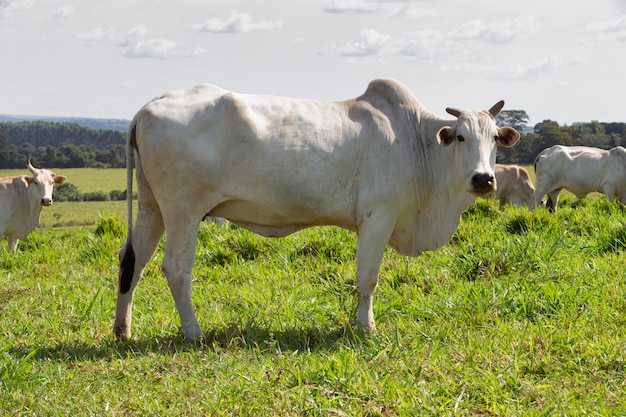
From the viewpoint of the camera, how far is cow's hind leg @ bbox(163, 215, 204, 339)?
18.5 feet

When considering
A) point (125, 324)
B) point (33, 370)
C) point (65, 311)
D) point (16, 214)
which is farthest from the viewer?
point (16, 214)

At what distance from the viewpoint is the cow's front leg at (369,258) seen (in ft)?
19.0

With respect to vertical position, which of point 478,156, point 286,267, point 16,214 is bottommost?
point 16,214

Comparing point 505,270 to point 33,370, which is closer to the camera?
point 33,370

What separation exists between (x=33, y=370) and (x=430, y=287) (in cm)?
322

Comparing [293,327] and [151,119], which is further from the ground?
[151,119]

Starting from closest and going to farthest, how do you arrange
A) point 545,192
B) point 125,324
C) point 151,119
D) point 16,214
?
point 151,119 → point 125,324 → point 16,214 → point 545,192

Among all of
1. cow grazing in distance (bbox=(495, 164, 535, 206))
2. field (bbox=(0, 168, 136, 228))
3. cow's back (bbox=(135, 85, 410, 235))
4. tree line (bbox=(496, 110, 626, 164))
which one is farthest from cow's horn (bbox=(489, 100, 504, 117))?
field (bbox=(0, 168, 136, 228))

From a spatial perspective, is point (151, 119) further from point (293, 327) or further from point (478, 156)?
point (478, 156)

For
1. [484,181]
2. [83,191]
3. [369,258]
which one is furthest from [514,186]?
[83,191]

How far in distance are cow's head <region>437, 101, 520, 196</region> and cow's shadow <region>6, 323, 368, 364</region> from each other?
1326mm

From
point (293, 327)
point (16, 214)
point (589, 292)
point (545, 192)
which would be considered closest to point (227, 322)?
point (293, 327)

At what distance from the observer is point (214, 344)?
530 centimetres

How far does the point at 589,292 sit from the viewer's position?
5863 millimetres
